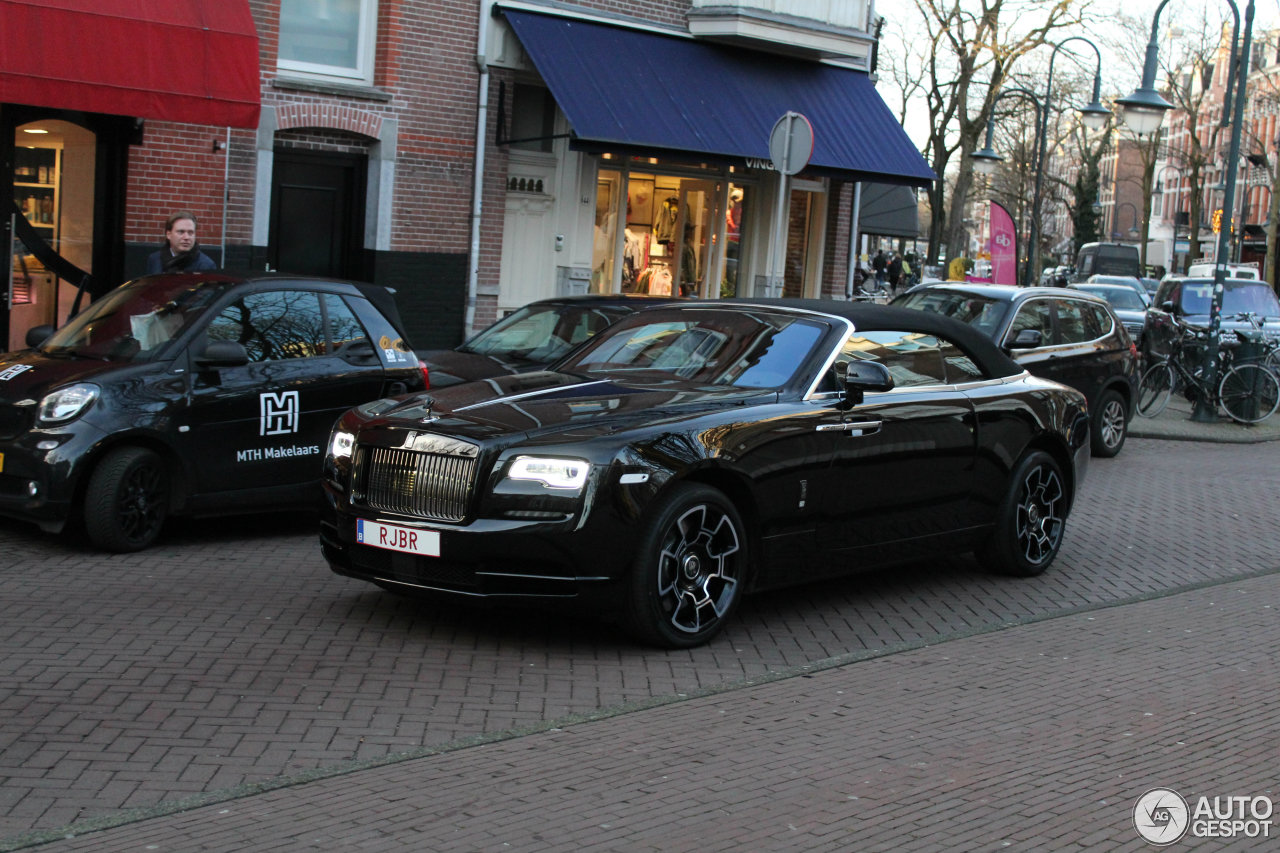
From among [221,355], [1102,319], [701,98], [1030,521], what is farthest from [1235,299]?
[221,355]

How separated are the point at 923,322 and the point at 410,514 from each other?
3284 millimetres

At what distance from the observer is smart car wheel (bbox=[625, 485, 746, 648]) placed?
6.30 m

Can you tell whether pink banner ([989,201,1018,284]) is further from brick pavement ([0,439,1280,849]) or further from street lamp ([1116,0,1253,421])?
brick pavement ([0,439,1280,849])

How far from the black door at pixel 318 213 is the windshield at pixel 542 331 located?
16.2 feet

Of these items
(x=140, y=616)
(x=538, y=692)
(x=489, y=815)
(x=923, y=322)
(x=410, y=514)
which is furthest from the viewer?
(x=923, y=322)

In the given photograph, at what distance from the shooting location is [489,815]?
14.8ft

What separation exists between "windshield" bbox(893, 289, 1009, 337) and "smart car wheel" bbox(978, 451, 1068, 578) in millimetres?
5046

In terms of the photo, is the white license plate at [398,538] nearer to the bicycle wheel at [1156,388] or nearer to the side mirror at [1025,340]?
the side mirror at [1025,340]

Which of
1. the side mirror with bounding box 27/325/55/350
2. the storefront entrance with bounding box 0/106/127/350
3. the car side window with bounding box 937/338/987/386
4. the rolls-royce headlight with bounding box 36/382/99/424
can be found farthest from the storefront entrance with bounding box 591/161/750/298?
the rolls-royce headlight with bounding box 36/382/99/424

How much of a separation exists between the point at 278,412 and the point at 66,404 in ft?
4.26

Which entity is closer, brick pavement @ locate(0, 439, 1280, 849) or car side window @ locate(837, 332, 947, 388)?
brick pavement @ locate(0, 439, 1280, 849)

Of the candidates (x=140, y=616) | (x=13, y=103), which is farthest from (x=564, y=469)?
(x=13, y=103)

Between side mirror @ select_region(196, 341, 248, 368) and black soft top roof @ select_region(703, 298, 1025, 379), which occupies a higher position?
black soft top roof @ select_region(703, 298, 1025, 379)

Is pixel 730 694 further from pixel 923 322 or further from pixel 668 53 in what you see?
pixel 668 53
